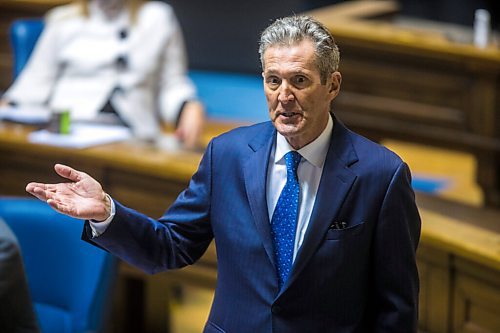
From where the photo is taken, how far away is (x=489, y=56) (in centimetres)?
514

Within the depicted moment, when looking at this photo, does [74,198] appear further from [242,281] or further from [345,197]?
[345,197]

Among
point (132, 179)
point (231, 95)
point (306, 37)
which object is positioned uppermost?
point (306, 37)

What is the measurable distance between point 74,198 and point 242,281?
0.35m

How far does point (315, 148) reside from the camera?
2.05m

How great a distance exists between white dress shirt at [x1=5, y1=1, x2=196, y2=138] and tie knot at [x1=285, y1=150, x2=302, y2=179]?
8.43ft

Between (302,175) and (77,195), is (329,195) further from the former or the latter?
(77,195)

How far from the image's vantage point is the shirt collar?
2.04 meters

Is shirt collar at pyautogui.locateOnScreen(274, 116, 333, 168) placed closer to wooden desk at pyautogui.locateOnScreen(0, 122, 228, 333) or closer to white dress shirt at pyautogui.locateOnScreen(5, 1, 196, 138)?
wooden desk at pyautogui.locateOnScreen(0, 122, 228, 333)

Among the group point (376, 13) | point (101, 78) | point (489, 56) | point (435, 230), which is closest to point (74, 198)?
point (435, 230)

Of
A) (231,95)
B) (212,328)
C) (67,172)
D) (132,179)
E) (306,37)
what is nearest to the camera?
(306,37)

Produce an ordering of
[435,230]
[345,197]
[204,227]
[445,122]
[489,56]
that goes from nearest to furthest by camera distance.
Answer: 1. [345,197]
2. [204,227]
3. [435,230]
4. [489,56]
5. [445,122]

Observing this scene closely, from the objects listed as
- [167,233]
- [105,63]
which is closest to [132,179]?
[105,63]

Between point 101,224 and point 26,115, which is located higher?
point 101,224

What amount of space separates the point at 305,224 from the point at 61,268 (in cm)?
123
